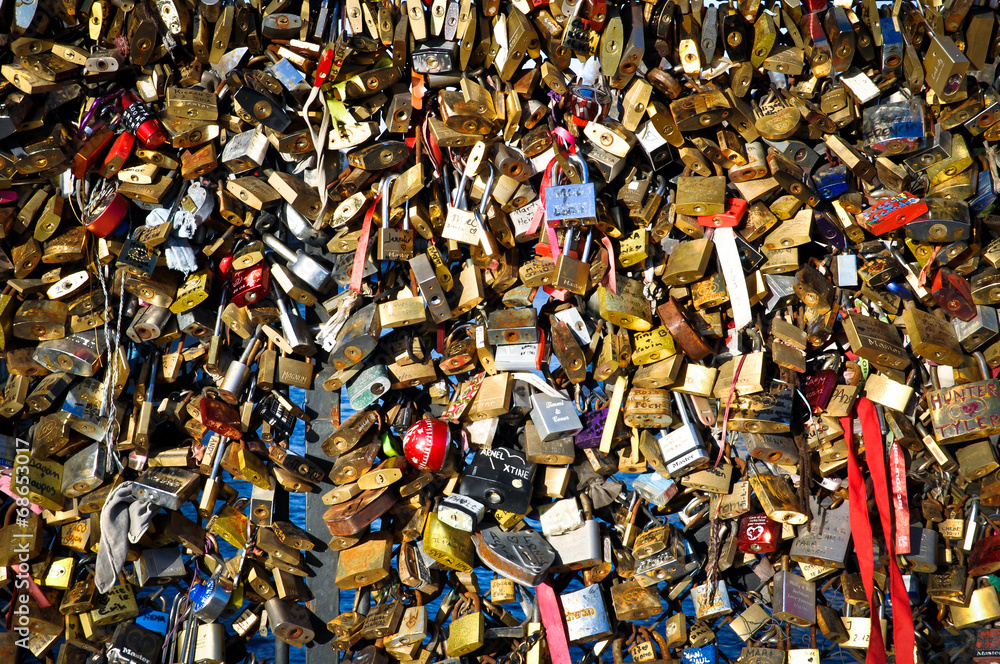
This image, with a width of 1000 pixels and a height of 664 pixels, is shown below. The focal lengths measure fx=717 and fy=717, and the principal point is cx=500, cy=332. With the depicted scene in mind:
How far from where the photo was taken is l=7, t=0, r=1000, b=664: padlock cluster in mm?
2004

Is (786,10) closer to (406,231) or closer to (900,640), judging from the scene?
(406,231)

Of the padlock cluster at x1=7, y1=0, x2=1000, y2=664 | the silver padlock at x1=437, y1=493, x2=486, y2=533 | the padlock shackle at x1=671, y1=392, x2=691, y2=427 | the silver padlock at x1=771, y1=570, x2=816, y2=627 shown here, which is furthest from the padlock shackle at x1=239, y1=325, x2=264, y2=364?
the silver padlock at x1=771, y1=570, x2=816, y2=627

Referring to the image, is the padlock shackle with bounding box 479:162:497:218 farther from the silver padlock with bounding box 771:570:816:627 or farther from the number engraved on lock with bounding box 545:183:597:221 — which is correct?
the silver padlock with bounding box 771:570:816:627

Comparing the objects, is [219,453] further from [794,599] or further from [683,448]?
[794,599]

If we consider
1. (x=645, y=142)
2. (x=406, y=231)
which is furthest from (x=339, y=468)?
(x=645, y=142)

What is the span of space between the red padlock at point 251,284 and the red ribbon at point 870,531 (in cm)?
178

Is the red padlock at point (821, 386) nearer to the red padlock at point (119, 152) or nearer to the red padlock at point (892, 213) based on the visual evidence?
the red padlock at point (892, 213)

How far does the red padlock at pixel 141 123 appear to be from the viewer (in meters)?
2.24

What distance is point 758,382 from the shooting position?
1999 mm

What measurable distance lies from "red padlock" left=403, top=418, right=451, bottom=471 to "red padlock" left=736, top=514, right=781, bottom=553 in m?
0.91

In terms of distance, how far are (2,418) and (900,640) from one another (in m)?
2.92

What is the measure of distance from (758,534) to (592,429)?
56cm

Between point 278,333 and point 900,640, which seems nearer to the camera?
point 900,640

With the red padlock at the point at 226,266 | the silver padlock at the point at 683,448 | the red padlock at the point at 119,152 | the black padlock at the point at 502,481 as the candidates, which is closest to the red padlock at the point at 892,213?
the silver padlock at the point at 683,448
